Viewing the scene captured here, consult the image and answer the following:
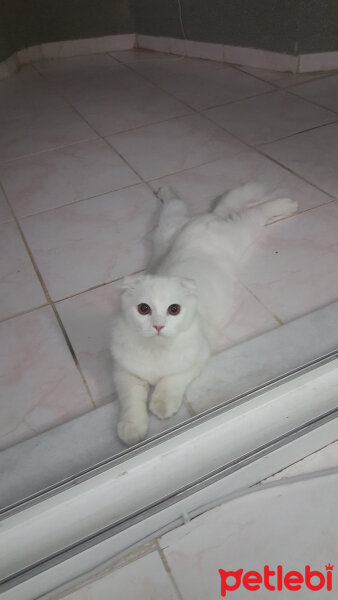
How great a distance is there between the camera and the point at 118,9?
10.5 feet

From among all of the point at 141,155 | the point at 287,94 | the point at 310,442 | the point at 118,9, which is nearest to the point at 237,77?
the point at 287,94

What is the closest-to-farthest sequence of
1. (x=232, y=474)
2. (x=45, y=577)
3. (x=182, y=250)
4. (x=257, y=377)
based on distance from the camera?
(x=45, y=577)
(x=232, y=474)
(x=257, y=377)
(x=182, y=250)

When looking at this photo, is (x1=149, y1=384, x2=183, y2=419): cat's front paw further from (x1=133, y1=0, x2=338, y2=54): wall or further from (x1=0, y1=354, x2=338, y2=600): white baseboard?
(x1=133, y1=0, x2=338, y2=54): wall

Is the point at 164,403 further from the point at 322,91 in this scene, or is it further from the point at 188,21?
the point at 188,21

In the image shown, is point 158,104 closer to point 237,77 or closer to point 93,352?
point 237,77

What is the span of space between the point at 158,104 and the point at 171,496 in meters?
2.24

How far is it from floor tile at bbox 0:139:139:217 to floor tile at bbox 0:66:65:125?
648 mm

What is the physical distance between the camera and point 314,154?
180 cm

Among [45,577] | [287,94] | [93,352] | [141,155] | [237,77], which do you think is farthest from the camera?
[237,77]

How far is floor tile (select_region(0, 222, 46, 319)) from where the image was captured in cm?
130

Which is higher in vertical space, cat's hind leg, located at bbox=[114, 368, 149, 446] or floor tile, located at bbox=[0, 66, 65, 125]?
floor tile, located at bbox=[0, 66, 65, 125]

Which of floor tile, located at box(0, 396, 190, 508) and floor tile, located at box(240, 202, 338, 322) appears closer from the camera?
floor tile, located at box(0, 396, 190, 508)

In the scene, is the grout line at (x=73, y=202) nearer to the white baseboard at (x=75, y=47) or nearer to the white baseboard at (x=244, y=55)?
the white baseboard at (x=244, y=55)

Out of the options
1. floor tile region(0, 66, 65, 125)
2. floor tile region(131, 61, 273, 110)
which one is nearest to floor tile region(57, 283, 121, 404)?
floor tile region(131, 61, 273, 110)
